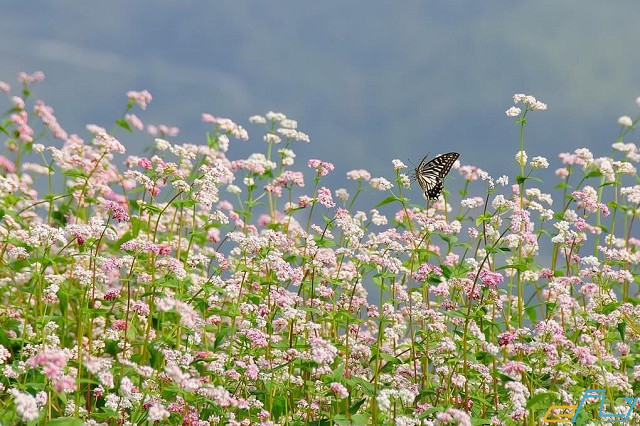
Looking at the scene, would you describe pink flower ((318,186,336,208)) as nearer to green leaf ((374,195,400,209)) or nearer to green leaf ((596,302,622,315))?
green leaf ((374,195,400,209))

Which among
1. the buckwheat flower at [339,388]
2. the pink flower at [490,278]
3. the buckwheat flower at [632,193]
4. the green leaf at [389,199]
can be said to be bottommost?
the buckwheat flower at [339,388]

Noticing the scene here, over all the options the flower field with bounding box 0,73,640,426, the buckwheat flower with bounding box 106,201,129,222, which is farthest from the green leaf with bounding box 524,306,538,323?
the buckwheat flower with bounding box 106,201,129,222

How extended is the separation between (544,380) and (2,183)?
4977 millimetres

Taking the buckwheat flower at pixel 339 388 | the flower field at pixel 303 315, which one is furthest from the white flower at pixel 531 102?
the buckwheat flower at pixel 339 388

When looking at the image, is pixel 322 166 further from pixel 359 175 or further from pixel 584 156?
pixel 584 156

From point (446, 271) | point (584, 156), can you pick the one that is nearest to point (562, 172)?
point (584, 156)

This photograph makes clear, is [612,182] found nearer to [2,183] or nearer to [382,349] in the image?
[382,349]

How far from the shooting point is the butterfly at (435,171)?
29.6ft

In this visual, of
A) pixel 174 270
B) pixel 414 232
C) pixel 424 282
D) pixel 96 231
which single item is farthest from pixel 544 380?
pixel 96 231

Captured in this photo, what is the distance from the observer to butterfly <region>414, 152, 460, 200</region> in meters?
9.03

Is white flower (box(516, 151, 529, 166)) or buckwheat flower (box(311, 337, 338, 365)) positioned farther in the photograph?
white flower (box(516, 151, 529, 166))

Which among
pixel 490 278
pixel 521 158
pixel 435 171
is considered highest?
pixel 435 171

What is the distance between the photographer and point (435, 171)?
9.11 meters

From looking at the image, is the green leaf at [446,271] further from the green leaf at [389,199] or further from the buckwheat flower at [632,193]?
the buckwheat flower at [632,193]
